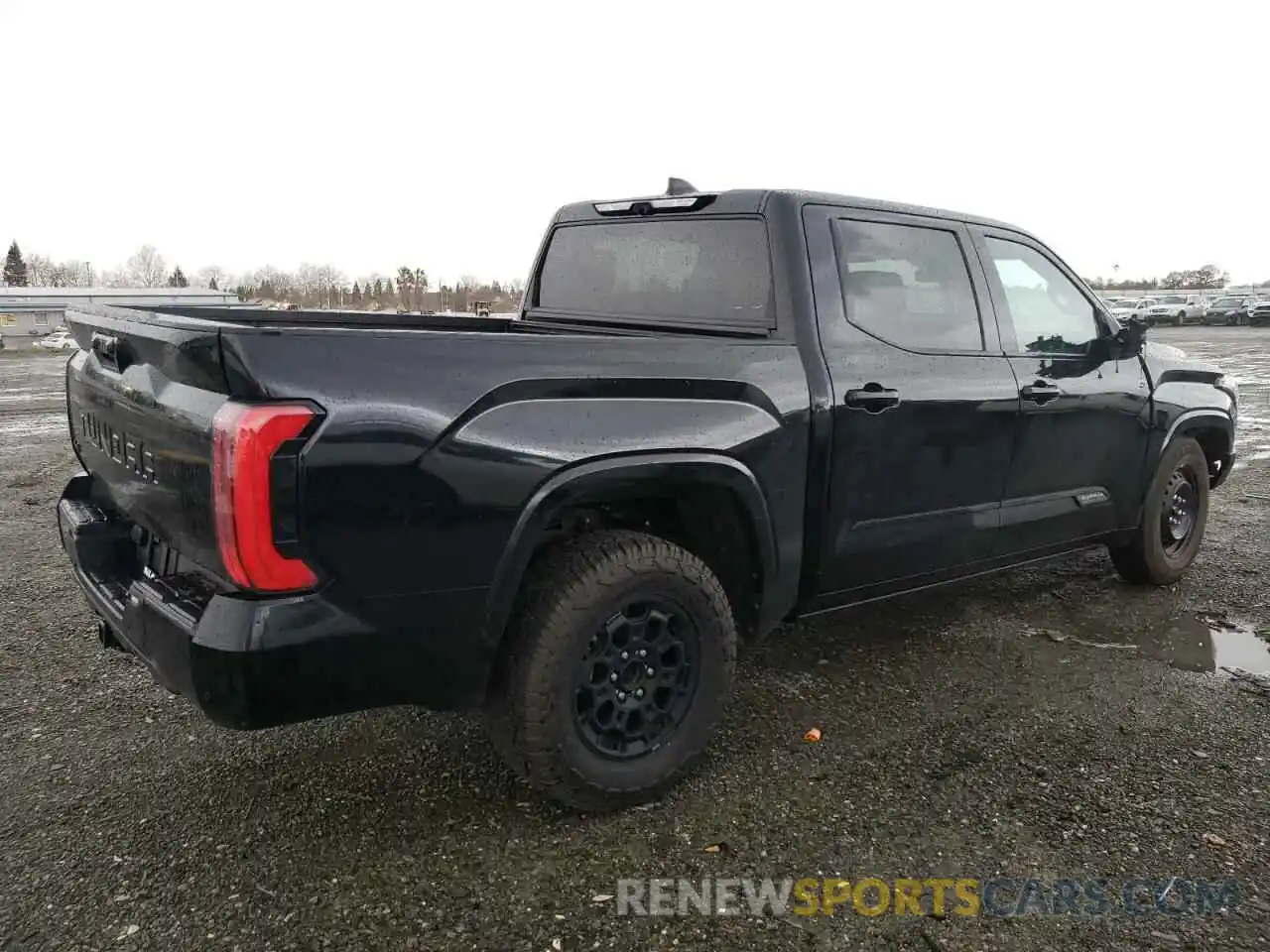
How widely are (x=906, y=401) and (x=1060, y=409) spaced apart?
1083mm

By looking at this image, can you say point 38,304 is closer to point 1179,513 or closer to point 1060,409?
point 1179,513

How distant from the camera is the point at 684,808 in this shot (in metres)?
2.91

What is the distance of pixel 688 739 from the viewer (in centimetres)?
297

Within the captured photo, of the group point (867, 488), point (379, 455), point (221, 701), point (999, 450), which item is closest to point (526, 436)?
point (379, 455)

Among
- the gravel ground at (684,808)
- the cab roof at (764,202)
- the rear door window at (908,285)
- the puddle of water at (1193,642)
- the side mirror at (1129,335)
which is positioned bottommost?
the gravel ground at (684,808)

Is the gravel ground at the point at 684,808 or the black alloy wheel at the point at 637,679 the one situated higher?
the black alloy wheel at the point at 637,679

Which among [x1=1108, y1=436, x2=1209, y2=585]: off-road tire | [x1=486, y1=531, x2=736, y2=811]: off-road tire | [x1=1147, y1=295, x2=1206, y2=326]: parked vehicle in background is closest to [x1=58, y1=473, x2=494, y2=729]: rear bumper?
[x1=486, y1=531, x2=736, y2=811]: off-road tire

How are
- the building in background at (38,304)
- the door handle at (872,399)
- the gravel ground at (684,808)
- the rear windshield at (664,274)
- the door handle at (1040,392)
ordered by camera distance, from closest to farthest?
the gravel ground at (684,808)
the door handle at (872,399)
the rear windshield at (664,274)
the door handle at (1040,392)
the building in background at (38,304)

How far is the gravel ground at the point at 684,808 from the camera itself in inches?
92.5

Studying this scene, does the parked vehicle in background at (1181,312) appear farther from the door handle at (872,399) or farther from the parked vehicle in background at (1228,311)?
the door handle at (872,399)

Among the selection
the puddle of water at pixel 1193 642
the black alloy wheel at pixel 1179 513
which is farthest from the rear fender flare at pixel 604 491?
the black alloy wheel at pixel 1179 513

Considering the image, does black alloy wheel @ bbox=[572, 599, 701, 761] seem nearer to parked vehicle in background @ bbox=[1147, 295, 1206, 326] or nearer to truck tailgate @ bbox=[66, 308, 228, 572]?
truck tailgate @ bbox=[66, 308, 228, 572]

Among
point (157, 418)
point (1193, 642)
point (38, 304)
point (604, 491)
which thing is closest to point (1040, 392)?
point (1193, 642)

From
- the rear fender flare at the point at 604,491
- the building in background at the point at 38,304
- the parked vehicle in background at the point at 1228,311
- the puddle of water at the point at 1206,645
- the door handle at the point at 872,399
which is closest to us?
the rear fender flare at the point at 604,491
